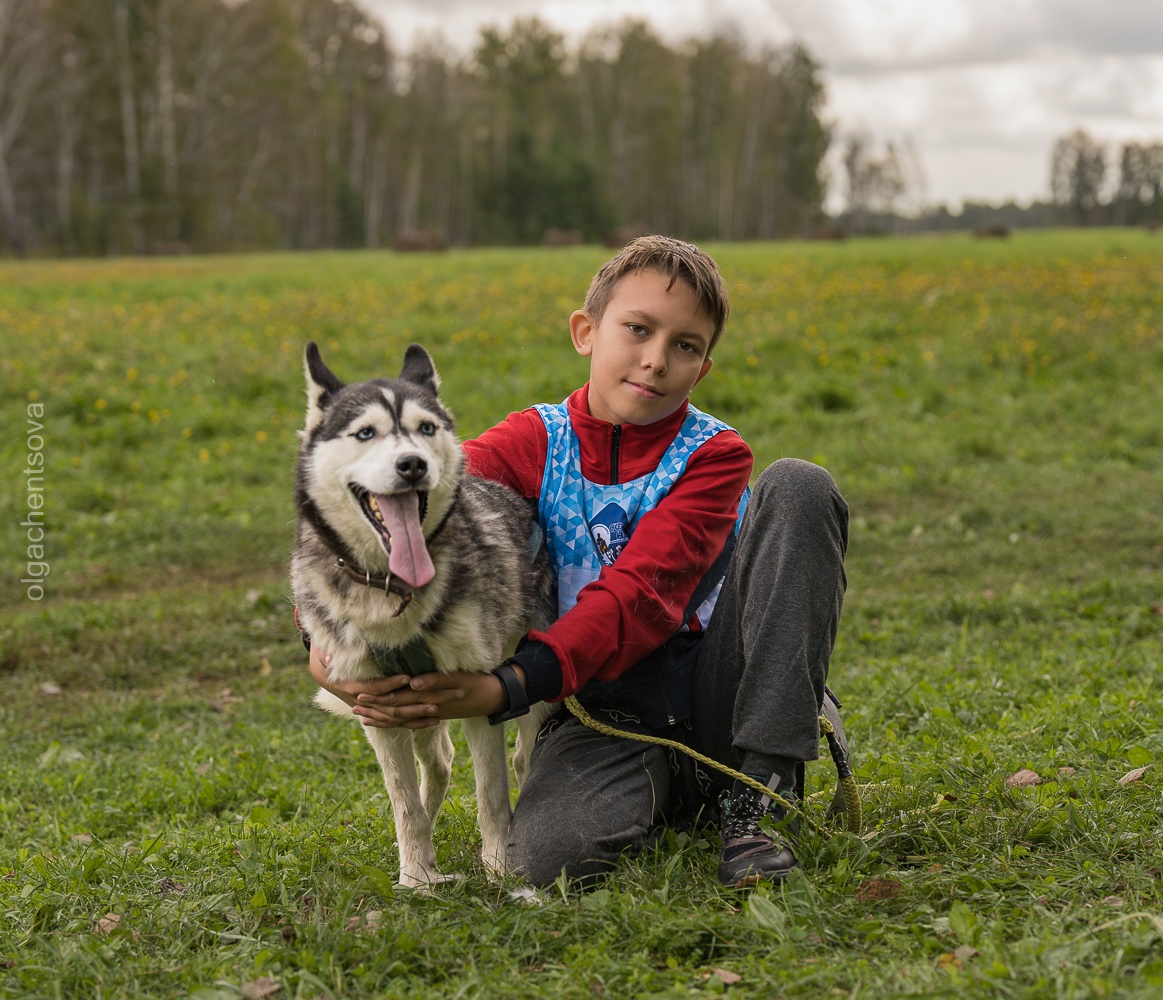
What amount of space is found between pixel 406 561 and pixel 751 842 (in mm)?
1387

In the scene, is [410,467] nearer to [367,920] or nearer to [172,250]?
[367,920]

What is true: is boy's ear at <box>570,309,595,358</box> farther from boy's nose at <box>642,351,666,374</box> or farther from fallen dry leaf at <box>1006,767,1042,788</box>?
fallen dry leaf at <box>1006,767,1042,788</box>

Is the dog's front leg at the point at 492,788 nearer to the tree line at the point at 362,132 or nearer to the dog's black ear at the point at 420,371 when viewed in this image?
the dog's black ear at the point at 420,371

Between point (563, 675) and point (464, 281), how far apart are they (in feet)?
59.9

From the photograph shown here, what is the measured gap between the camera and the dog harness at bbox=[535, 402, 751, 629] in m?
3.59

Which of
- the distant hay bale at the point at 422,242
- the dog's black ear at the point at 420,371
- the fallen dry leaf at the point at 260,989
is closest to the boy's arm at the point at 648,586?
the dog's black ear at the point at 420,371

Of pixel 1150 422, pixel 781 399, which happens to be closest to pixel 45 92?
pixel 781 399

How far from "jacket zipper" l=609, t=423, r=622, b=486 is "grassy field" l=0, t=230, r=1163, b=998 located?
1.25 m

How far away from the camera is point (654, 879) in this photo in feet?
10.7

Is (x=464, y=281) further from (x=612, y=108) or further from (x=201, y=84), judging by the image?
(x=612, y=108)

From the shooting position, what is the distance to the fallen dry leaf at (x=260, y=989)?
2734 millimetres

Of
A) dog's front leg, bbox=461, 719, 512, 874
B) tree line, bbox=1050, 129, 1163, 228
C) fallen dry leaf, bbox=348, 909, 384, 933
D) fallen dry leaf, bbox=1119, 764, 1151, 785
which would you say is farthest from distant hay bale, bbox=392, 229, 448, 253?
tree line, bbox=1050, 129, 1163, 228

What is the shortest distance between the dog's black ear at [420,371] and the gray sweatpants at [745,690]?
43.1 inches

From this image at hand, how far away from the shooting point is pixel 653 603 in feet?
10.8
